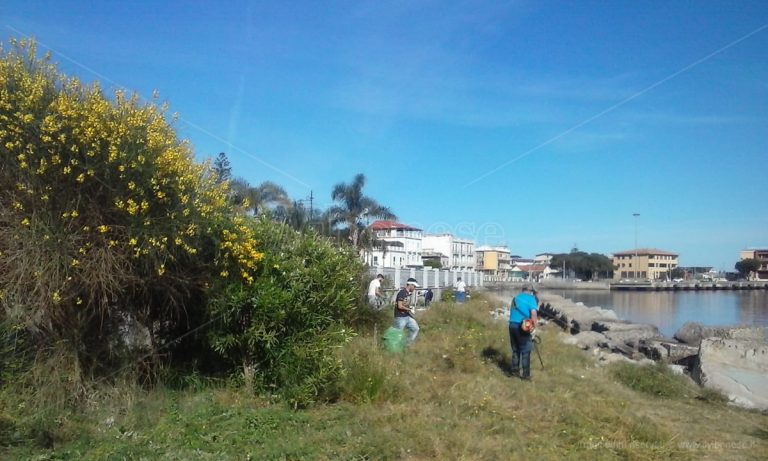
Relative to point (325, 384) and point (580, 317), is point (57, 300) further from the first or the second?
point (580, 317)

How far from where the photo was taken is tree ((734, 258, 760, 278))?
94.2 meters

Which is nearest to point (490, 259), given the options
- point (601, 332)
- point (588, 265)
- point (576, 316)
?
point (588, 265)

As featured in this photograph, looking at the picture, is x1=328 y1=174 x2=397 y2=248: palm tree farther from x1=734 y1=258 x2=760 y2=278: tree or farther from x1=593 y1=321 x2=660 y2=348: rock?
x1=734 y1=258 x2=760 y2=278: tree

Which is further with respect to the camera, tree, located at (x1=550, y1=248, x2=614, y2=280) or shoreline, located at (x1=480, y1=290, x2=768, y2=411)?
tree, located at (x1=550, y1=248, x2=614, y2=280)

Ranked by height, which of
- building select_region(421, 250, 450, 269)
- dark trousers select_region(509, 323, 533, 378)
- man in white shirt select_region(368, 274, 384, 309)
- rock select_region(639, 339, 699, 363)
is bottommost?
rock select_region(639, 339, 699, 363)

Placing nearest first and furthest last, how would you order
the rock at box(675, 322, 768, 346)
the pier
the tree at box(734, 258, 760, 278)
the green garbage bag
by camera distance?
the green garbage bag < the rock at box(675, 322, 768, 346) < the pier < the tree at box(734, 258, 760, 278)

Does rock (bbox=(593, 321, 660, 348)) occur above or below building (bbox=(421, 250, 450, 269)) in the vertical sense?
below

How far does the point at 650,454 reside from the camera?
7.11 metres

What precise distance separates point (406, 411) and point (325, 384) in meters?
1.19

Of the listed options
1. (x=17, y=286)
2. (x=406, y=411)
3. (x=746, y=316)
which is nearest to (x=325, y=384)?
(x=406, y=411)

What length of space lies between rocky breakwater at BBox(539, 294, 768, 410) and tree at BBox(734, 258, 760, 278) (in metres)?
72.7

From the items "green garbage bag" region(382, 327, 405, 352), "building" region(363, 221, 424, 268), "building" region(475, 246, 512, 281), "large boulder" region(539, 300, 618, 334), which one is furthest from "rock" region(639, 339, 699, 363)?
"building" region(475, 246, 512, 281)

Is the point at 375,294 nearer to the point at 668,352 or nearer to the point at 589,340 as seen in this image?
the point at 589,340

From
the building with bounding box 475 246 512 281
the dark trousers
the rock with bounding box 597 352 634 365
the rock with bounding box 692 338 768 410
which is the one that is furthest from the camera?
the building with bounding box 475 246 512 281
